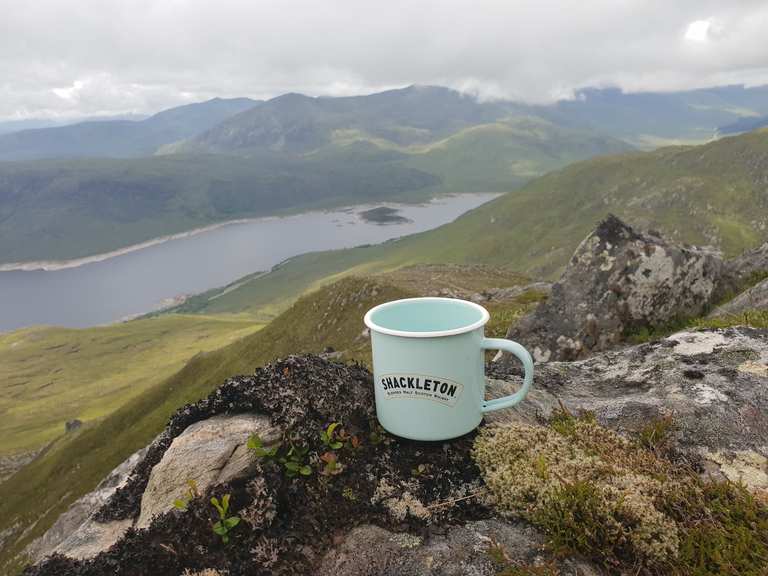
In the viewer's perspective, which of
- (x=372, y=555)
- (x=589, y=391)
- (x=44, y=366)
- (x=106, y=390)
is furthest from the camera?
(x=44, y=366)

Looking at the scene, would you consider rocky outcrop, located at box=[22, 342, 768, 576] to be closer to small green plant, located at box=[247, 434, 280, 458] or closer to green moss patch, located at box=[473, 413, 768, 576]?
small green plant, located at box=[247, 434, 280, 458]

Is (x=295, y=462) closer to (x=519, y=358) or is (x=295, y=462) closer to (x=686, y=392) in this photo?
(x=519, y=358)

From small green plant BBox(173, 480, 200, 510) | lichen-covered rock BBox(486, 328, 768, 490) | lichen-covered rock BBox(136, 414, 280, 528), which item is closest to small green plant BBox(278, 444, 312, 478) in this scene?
lichen-covered rock BBox(136, 414, 280, 528)

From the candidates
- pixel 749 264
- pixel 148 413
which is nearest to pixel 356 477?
pixel 749 264

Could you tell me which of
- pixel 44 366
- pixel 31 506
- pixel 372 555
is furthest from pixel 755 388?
pixel 44 366

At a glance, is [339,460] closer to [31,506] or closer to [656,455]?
[656,455]

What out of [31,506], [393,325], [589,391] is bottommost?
[31,506]

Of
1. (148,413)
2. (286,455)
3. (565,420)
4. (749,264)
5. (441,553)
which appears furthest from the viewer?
(148,413)
